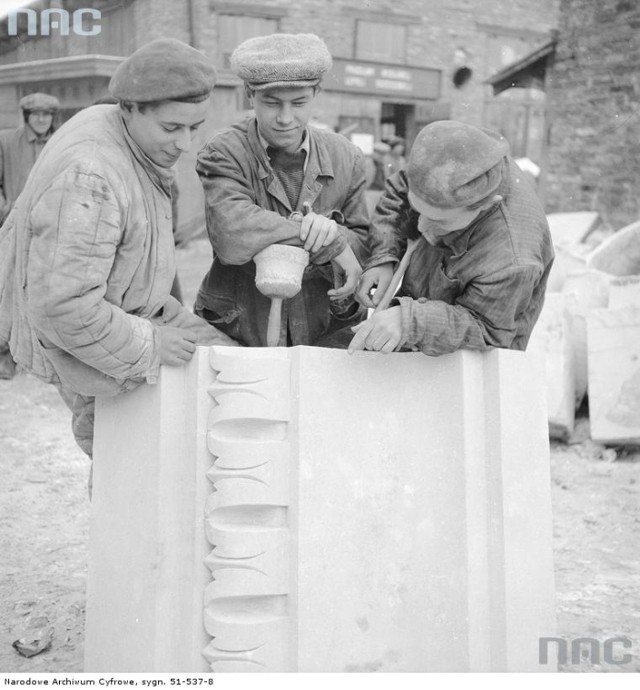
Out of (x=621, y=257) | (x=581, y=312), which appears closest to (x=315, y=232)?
(x=581, y=312)

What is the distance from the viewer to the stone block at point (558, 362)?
623 centimetres

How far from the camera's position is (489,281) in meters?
2.62

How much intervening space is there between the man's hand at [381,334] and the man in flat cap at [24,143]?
4.44m

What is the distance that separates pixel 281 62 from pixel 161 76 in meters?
0.45

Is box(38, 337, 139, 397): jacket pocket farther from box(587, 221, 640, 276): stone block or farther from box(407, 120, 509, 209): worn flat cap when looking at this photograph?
box(587, 221, 640, 276): stone block

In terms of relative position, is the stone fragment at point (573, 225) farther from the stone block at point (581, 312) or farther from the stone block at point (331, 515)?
the stone block at point (331, 515)

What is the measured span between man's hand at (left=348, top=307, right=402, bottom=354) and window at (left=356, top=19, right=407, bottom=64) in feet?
24.7

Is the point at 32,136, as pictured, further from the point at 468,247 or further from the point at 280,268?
the point at 468,247

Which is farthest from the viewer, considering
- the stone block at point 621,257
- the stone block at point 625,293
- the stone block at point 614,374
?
the stone block at point 621,257

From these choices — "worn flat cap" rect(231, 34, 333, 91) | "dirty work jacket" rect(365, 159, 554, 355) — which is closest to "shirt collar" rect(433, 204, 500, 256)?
"dirty work jacket" rect(365, 159, 554, 355)

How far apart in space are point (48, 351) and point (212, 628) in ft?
2.96

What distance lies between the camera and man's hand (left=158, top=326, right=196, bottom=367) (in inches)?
105

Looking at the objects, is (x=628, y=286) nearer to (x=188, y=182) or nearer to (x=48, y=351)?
(x=48, y=351)

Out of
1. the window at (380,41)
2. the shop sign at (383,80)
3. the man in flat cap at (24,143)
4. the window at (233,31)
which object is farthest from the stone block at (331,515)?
the shop sign at (383,80)
